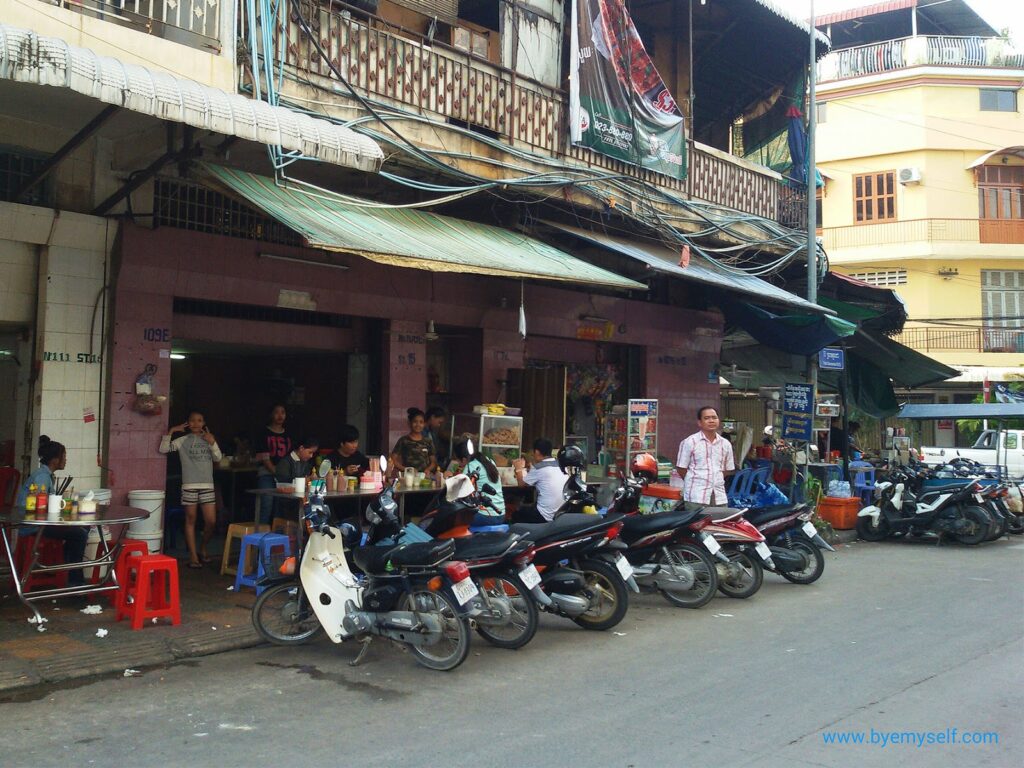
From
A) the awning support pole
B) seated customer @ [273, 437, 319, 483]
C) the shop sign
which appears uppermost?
the awning support pole

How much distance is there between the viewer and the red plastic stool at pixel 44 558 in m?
7.85

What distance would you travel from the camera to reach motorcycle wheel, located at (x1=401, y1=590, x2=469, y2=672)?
599cm

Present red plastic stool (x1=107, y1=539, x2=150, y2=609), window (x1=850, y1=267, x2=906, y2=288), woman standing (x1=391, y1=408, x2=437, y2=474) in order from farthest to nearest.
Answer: window (x1=850, y1=267, x2=906, y2=288), woman standing (x1=391, y1=408, x2=437, y2=474), red plastic stool (x1=107, y1=539, x2=150, y2=609)

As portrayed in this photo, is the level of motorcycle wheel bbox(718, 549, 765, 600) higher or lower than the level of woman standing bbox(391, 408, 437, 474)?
lower

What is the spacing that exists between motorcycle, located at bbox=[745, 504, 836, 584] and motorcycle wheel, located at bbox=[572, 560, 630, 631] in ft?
8.15

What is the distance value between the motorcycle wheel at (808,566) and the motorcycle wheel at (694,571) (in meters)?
1.51

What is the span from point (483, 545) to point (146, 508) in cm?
385

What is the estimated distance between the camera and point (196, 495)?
366 inches

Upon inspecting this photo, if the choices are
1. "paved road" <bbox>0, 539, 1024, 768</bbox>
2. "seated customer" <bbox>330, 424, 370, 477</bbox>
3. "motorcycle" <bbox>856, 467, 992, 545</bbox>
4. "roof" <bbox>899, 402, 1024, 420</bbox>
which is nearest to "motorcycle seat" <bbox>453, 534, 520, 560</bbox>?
"paved road" <bbox>0, 539, 1024, 768</bbox>

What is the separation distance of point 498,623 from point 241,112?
4310 millimetres

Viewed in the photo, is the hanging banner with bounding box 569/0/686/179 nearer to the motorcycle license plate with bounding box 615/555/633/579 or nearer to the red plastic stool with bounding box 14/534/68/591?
the motorcycle license plate with bounding box 615/555/633/579

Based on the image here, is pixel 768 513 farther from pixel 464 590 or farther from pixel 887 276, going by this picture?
pixel 887 276

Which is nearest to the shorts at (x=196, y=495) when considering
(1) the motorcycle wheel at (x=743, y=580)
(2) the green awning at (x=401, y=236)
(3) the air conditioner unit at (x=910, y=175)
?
(2) the green awning at (x=401, y=236)

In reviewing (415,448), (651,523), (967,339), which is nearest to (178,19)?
(415,448)
